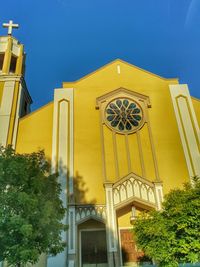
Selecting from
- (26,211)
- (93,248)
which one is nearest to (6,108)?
(93,248)

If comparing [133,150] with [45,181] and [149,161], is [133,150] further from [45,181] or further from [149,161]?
[45,181]

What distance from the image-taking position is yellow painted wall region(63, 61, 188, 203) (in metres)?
16.3

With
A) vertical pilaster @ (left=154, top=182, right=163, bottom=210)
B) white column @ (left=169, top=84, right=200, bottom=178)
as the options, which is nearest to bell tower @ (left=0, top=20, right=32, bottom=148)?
vertical pilaster @ (left=154, top=182, right=163, bottom=210)

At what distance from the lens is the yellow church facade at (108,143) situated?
1502cm

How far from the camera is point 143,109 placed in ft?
61.6

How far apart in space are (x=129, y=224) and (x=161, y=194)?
2.35 metres

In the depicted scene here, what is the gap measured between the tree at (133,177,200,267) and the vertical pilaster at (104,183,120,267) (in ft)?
12.5

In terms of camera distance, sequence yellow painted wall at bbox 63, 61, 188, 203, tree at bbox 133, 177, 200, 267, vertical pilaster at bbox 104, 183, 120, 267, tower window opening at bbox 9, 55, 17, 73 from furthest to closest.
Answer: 1. tower window opening at bbox 9, 55, 17, 73
2. yellow painted wall at bbox 63, 61, 188, 203
3. vertical pilaster at bbox 104, 183, 120, 267
4. tree at bbox 133, 177, 200, 267

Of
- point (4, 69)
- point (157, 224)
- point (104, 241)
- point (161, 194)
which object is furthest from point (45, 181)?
point (4, 69)

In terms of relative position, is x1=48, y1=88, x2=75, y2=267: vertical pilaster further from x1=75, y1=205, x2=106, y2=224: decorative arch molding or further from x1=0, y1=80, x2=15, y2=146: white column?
x1=0, y1=80, x2=15, y2=146: white column

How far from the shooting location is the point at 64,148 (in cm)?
1700

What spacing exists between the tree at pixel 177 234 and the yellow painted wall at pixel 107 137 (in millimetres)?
5446

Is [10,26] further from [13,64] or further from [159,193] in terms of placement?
[159,193]

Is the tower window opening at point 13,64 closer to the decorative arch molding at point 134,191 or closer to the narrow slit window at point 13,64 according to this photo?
the narrow slit window at point 13,64
